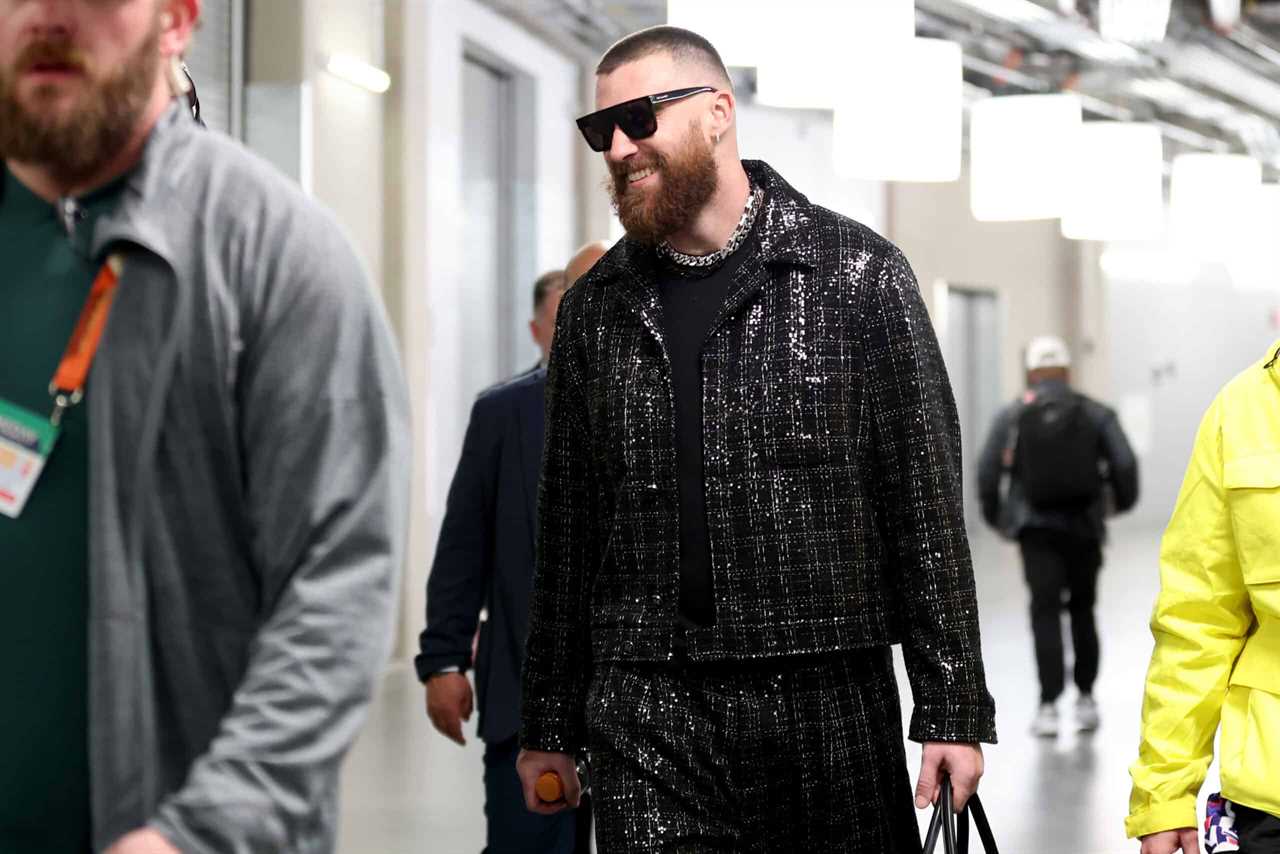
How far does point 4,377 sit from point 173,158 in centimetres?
26

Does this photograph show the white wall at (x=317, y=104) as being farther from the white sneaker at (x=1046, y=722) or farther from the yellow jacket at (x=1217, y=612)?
the yellow jacket at (x=1217, y=612)

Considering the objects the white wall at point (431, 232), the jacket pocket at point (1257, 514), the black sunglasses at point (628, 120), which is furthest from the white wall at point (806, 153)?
the jacket pocket at point (1257, 514)

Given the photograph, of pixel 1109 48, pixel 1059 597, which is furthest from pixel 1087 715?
pixel 1109 48

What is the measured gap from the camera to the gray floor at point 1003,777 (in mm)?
7086

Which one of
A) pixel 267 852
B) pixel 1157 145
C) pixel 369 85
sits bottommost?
pixel 267 852

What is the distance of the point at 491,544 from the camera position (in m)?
4.75

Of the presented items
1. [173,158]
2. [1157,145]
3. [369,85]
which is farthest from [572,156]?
[173,158]

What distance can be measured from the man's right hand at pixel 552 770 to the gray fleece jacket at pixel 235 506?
1.52 m

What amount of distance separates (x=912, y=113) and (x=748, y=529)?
4.17 m

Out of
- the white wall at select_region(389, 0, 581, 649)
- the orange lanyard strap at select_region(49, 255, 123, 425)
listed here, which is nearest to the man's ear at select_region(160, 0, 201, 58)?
the orange lanyard strap at select_region(49, 255, 123, 425)

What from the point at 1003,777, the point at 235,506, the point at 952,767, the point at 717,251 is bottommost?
the point at 1003,777

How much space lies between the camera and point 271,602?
182cm

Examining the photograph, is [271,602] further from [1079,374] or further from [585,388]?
[1079,374]

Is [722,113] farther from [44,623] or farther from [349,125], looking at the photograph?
[349,125]
